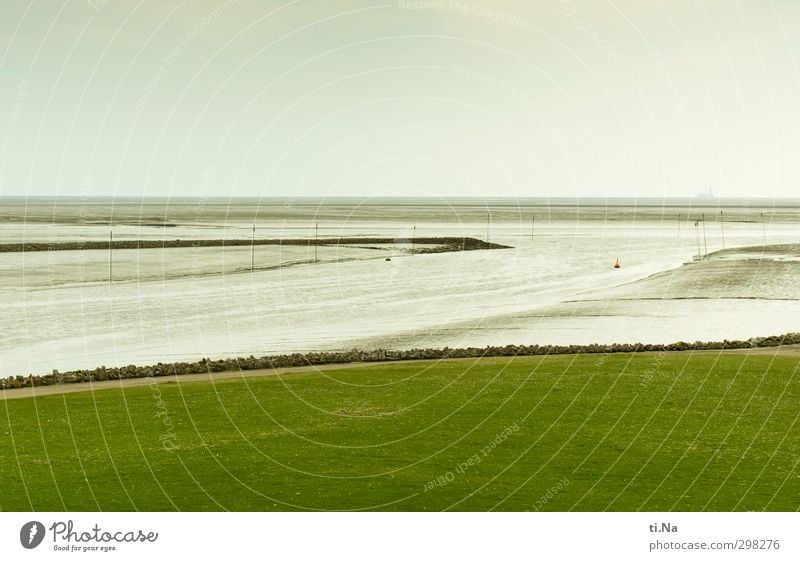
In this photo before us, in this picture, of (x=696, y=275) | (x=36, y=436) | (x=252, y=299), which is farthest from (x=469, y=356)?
(x=696, y=275)

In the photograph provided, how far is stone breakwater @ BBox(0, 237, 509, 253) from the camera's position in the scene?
8475 cm

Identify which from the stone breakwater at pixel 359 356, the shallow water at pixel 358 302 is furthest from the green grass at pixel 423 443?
the shallow water at pixel 358 302

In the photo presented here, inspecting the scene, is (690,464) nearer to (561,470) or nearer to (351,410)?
(561,470)

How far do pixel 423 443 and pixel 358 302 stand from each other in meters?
30.7

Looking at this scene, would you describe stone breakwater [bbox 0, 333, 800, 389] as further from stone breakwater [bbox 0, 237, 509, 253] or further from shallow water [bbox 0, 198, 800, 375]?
stone breakwater [bbox 0, 237, 509, 253]

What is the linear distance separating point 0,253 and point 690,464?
76.8 m

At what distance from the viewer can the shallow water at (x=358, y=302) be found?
112 ft

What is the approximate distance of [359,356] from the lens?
2955 cm

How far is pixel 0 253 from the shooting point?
77.7 metres

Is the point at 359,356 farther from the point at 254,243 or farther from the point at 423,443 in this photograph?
the point at 254,243

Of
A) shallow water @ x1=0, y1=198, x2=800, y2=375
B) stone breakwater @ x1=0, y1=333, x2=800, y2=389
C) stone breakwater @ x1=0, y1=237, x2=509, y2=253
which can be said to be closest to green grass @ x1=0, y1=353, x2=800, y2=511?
stone breakwater @ x1=0, y1=333, x2=800, y2=389

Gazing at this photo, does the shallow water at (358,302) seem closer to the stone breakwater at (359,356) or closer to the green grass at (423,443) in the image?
the stone breakwater at (359,356)

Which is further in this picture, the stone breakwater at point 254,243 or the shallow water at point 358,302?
the stone breakwater at point 254,243

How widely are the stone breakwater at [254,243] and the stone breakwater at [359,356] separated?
181 feet
